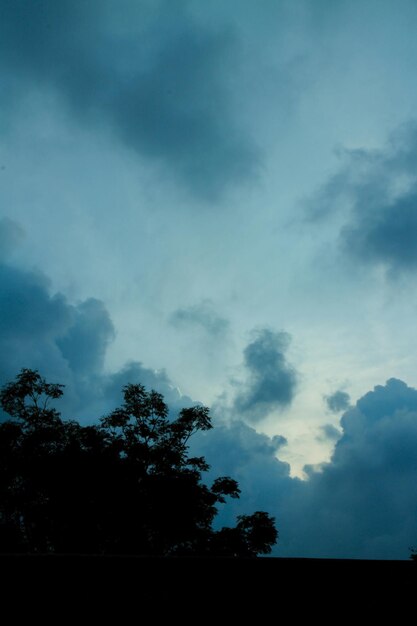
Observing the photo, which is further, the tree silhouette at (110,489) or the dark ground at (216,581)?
the tree silhouette at (110,489)

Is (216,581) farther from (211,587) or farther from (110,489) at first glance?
(110,489)

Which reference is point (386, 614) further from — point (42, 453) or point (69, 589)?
point (42, 453)

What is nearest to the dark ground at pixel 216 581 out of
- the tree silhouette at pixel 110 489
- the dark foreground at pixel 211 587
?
the dark foreground at pixel 211 587

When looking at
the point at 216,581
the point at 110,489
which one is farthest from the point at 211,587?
the point at 110,489

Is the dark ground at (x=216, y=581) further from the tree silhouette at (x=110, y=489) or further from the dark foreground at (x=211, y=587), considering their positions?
the tree silhouette at (x=110, y=489)

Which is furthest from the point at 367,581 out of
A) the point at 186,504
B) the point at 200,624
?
the point at 186,504

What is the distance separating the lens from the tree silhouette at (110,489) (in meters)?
25.7

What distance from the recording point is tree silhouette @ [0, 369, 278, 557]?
1010 inches

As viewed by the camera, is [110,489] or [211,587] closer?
[211,587]

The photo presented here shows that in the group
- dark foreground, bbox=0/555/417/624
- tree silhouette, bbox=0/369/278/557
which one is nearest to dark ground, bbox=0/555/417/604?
dark foreground, bbox=0/555/417/624

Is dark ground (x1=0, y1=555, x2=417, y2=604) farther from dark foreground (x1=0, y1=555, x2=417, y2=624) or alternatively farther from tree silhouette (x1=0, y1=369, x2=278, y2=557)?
tree silhouette (x1=0, y1=369, x2=278, y2=557)

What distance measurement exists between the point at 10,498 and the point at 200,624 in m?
29.4

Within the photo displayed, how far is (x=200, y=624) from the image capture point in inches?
148

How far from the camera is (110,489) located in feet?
83.9
